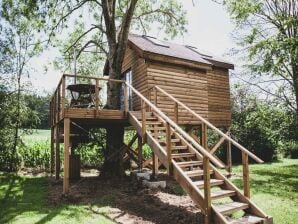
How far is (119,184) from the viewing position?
1222 cm

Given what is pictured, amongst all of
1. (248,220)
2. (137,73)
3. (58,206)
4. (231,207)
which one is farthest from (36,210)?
(137,73)

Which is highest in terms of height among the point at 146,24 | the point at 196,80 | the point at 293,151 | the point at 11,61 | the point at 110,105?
the point at 146,24

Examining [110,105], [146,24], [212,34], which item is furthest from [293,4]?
[110,105]

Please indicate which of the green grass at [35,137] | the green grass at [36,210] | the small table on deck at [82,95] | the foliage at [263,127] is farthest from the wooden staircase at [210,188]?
the foliage at [263,127]

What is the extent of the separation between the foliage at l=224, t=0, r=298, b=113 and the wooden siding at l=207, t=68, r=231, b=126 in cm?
261

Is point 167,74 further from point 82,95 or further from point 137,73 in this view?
point 82,95

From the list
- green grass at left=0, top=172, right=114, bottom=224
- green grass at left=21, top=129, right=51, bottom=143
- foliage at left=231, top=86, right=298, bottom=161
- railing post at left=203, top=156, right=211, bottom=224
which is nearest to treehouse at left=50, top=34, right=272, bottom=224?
railing post at left=203, top=156, right=211, bottom=224

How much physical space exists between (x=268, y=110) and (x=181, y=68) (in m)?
9.54

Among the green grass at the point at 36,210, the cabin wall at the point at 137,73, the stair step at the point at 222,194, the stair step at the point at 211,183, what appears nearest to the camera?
the stair step at the point at 222,194

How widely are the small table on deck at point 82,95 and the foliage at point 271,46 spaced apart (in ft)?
32.2

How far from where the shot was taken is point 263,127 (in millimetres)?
24062

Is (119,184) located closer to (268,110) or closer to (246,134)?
(268,110)

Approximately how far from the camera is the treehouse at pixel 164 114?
806 centimetres

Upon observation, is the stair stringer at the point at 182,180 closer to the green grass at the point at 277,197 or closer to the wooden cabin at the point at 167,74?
the green grass at the point at 277,197
